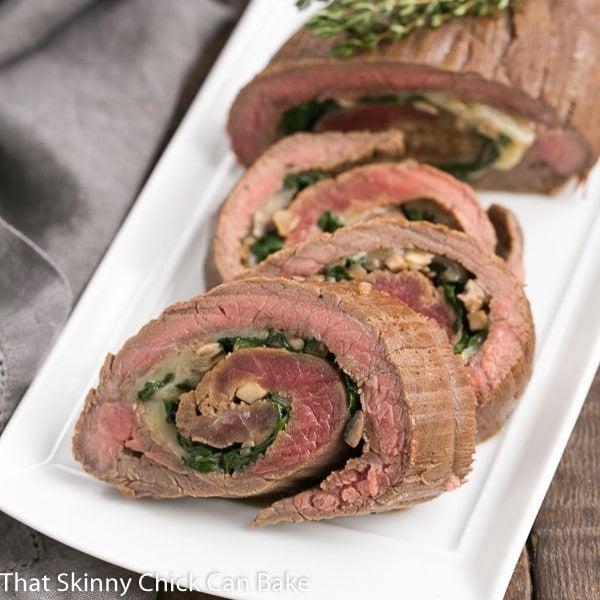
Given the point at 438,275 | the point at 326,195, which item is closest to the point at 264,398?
the point at 438,275

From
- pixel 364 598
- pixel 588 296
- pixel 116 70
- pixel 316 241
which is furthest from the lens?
pixel 116 70

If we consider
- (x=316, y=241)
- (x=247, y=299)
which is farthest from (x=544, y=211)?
(x=247, y=299)

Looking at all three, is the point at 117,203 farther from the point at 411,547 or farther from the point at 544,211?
the point at 411,547

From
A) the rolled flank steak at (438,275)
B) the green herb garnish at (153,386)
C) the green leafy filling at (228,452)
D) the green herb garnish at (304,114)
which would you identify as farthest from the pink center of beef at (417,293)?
the green herb garnish at (304,114)

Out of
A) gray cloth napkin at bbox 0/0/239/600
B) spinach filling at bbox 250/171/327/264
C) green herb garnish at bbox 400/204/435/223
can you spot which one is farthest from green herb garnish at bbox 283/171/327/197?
gray cloth napkin at bbox 0/0/239/600

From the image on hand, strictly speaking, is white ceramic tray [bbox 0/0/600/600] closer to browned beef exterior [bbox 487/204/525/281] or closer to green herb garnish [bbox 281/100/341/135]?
browned beef exterior [bbox 487/204/525/281]

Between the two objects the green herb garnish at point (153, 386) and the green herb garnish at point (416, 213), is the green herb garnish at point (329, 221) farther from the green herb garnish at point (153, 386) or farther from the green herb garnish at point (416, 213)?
the green herb garnish at point (153, 386)

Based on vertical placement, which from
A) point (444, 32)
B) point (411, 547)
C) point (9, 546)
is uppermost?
point (444, 32)
